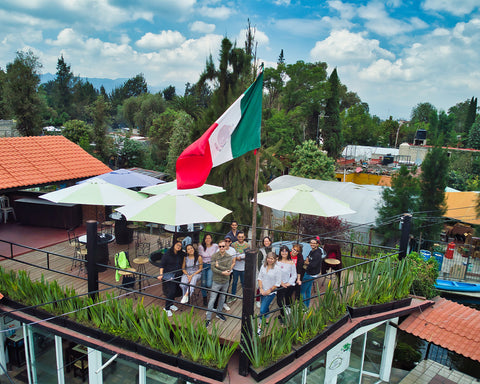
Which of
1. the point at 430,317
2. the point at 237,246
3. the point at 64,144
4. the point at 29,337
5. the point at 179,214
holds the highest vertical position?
the point at 64,144

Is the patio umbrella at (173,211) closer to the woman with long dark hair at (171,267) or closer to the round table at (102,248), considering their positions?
the woman with long dark hair at (171,267)

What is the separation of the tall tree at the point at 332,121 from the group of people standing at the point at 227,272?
117 feet

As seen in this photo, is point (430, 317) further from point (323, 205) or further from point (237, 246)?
point (237, 246)

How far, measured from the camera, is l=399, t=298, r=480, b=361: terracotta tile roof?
24.2ft

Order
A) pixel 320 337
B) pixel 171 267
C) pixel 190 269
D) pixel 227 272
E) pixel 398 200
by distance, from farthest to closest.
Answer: pixel 398 200 < pixel 190 269 < pixel 171 267 < pixel 227 272 < pixel 320 337

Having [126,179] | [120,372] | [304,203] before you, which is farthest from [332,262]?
[126,179]

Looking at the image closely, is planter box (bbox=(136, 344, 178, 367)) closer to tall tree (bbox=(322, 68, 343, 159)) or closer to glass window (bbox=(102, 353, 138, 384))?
glass window (bbox=(102, 353, 138, 384))

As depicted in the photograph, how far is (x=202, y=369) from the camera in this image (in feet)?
17.8

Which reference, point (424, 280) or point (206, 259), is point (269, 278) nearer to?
point (206, 259)

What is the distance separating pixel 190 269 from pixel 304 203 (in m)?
3.43

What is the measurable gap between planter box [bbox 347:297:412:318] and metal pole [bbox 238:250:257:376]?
2.84 m

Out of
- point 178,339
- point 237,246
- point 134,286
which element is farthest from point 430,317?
point 134,286

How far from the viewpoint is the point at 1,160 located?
1131 centimetres

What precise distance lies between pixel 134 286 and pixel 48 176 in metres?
6.21
